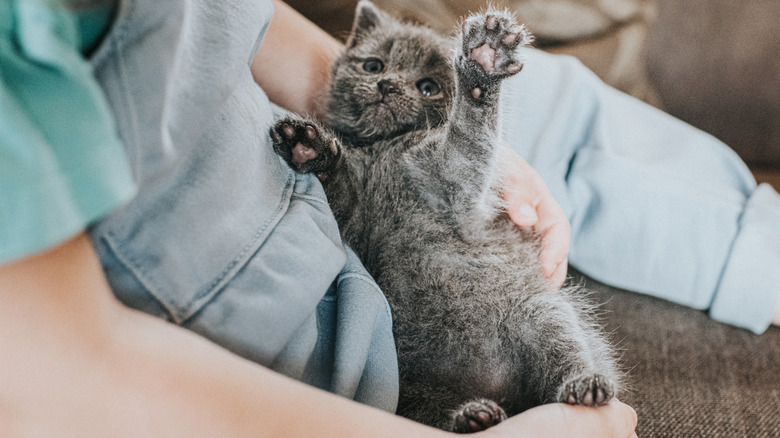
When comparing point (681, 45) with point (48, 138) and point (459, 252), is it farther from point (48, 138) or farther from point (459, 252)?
point (48, 138)

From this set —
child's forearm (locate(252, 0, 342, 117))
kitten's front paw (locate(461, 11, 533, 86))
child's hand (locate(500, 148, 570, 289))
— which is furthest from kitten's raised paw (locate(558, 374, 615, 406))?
child's forearm (locate(252, 0, 342, 117))

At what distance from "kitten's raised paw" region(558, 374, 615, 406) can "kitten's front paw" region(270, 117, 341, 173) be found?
19.7 inches

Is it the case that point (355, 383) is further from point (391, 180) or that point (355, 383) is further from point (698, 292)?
point (698, 292)

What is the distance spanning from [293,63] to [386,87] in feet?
0.80

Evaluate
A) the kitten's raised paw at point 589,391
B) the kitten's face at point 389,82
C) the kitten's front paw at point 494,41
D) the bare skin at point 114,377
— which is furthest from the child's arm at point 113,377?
the kitten's face at point 389,82

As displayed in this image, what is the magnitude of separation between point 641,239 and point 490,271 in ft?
1.45

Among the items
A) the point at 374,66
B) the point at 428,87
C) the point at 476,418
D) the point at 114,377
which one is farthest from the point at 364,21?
the point at 114,377

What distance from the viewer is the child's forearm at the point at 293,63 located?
44.4 inches

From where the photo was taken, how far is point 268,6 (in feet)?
2.30

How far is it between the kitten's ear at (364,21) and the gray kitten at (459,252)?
242 millimetres

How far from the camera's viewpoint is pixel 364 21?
4.17 feet

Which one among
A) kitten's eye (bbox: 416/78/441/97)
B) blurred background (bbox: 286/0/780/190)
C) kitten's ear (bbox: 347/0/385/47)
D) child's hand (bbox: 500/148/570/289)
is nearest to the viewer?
child's hand (bbox: 500/148/570/289)

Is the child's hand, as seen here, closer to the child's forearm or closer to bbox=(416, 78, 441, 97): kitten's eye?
bbox=(416, 78, 441, 97): kitten's eye

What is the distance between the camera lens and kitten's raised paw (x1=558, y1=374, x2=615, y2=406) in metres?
0.74
